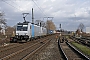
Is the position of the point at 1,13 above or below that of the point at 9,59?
above

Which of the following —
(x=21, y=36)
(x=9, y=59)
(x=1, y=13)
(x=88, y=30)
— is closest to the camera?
(x=9, y=59)

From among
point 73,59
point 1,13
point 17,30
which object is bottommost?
point 73,59

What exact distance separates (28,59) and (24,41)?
23698 mm

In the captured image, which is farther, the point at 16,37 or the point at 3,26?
the point at 3,26

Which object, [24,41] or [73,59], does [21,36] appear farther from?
[73,59]

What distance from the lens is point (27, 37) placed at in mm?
36094

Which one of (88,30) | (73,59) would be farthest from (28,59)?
(88,30)

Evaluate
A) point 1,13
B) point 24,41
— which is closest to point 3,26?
point 1,13

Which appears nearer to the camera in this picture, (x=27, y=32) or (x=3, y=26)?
(x=27, y=32)

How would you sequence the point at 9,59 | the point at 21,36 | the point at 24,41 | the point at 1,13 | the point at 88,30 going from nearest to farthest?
1. the point at 9,59
2. the point at 21,36
3. the point at 24,41
4. the point at 1,13
5. the point at 88,30

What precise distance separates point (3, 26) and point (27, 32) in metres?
26.6

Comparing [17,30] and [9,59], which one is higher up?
[17,30]

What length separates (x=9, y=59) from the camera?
14570 millimetres

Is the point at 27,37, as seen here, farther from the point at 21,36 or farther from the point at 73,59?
the point at 73,59
